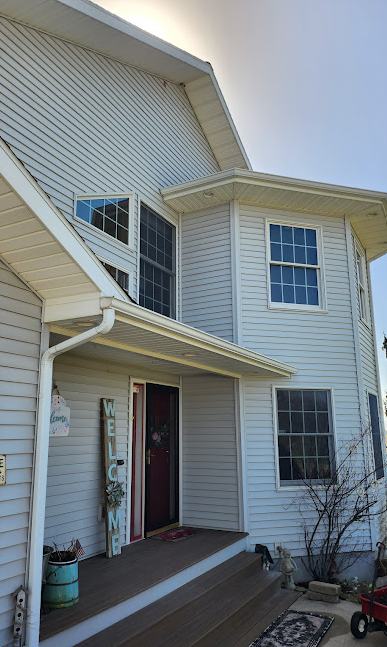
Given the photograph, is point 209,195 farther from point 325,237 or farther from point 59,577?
point 59,577

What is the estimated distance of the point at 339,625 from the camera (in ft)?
16.7

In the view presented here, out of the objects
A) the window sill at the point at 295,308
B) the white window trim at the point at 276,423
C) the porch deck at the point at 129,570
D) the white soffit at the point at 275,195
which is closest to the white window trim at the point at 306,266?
the window sill at the point at 295,308

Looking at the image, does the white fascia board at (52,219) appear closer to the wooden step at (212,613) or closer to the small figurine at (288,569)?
the wooden step at (212,613)

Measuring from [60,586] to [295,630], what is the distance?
249 cm

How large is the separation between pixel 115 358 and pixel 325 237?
437 centimetres

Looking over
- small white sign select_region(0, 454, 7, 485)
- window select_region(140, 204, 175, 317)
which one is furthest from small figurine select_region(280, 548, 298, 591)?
small white sign select_region(0, 454, 7, 485)

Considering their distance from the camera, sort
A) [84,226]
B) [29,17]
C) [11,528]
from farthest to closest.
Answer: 1. [84,226]
2. [29,17]
3. [11,528]

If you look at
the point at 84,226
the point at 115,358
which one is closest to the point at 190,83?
the point at 84,226

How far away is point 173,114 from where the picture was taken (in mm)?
8328

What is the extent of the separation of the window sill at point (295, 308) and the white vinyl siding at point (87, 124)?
2.29m

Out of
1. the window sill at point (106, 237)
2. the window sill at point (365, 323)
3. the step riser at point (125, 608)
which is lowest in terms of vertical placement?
the step riser at point (125, 608)

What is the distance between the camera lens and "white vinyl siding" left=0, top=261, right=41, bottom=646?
124 inches

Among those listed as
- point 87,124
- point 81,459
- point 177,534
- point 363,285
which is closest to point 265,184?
point 87,124

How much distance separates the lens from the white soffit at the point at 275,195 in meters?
7.28
